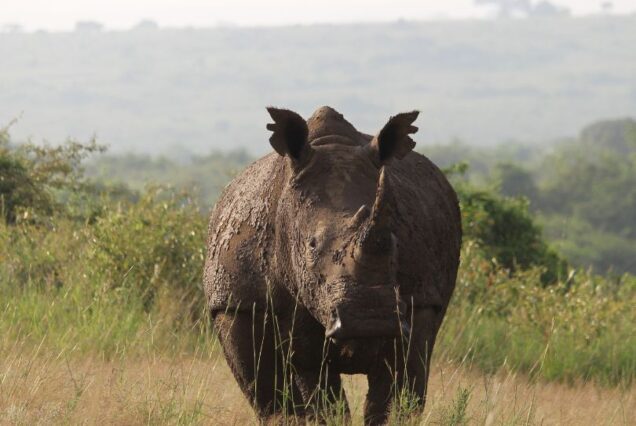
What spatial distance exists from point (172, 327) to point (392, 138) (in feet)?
16.0

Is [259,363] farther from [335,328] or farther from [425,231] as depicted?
[335,328]

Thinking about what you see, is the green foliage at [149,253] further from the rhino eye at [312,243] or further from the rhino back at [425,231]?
the rhino eye at [312,243]

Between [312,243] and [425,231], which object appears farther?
[425,231]

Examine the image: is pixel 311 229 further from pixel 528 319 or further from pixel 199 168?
pixel 199 168

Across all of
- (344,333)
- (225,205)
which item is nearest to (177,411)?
(225,205)

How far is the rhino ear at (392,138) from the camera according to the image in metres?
5.84

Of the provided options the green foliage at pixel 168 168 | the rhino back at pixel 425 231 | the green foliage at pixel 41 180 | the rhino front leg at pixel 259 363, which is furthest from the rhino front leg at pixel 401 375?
the green foliage at pixel 168 168

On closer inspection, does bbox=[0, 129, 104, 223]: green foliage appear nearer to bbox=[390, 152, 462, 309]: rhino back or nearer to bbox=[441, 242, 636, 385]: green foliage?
bbox=[441, 242, 636, 385]: green foliage

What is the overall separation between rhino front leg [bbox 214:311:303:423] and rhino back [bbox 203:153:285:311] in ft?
0.28

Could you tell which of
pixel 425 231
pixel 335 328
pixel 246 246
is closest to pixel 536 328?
pixel 425 231

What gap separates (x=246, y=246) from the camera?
20.3 feet

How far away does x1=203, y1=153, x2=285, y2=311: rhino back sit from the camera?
20.1 ft

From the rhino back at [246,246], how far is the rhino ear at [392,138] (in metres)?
0.47

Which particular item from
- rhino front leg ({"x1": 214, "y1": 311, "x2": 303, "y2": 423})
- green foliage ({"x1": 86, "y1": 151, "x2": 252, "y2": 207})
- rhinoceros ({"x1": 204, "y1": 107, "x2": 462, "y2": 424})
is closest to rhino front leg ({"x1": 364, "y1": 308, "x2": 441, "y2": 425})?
rhinoceros ({"x1": 204, "y1": 107, "x2": 462, "y2": 424})
